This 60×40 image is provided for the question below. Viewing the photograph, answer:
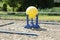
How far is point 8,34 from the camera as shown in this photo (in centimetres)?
888

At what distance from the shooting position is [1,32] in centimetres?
932

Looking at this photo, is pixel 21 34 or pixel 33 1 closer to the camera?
pixel 21 34

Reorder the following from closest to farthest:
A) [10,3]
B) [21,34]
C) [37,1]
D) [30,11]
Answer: [21,34]
[30,11]
[10,3]
[37,1]

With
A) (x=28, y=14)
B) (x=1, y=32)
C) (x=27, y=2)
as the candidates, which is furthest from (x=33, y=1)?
(x=1, y=32)

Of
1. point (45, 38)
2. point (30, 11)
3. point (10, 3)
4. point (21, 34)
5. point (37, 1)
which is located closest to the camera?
point (45, 38)

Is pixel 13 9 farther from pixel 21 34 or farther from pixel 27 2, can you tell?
pixel 21 34

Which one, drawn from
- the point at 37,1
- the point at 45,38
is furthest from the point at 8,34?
the point at 37,1

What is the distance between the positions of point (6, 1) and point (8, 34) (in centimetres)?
1136

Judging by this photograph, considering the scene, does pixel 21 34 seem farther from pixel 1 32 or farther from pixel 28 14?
pixel 28 14

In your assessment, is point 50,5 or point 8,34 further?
point 50,5

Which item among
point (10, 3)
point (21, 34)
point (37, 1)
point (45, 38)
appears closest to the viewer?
point (45, 38)

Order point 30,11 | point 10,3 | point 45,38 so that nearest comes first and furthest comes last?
point 45,38 → point 30,11 → point 10,3

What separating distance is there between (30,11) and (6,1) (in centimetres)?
988

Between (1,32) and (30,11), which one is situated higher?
(30,11)
